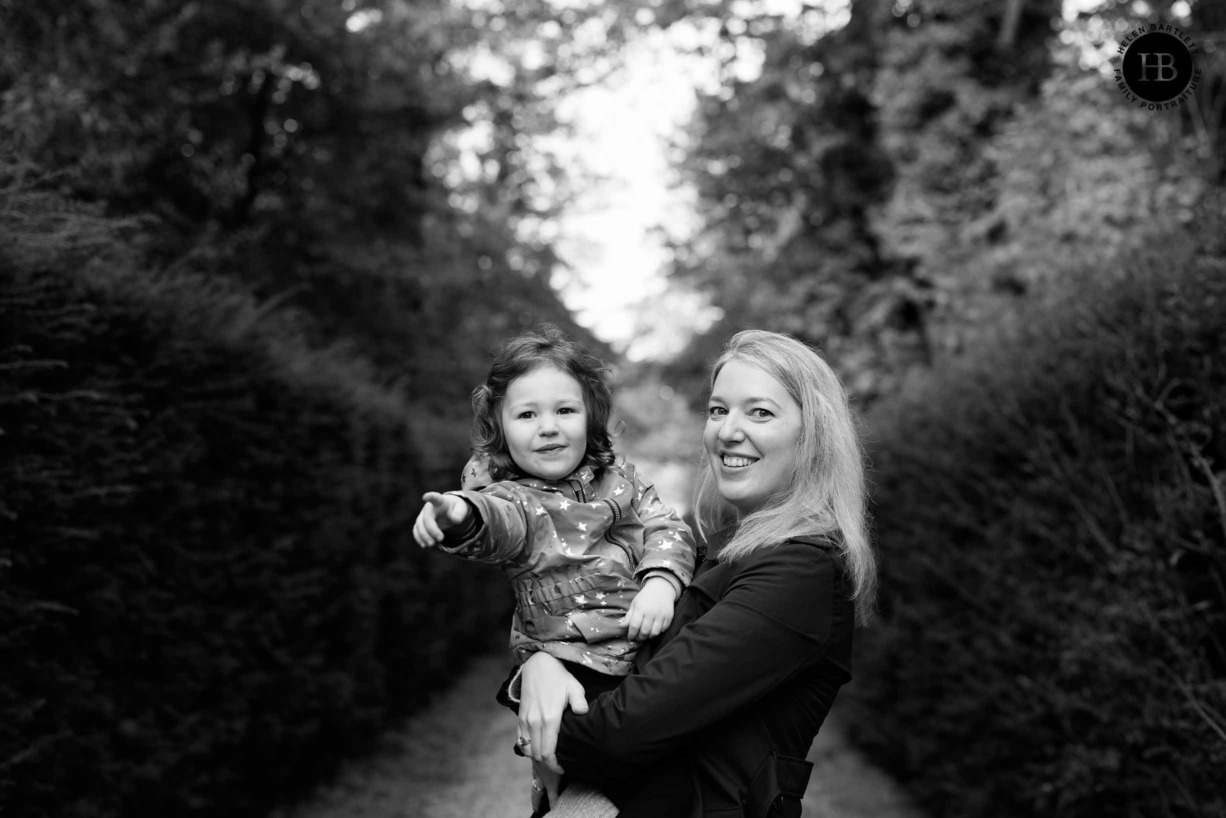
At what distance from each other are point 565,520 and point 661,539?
0.24 meters

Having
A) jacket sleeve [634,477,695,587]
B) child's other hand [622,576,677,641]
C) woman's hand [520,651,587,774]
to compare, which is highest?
jacket sleeve [634,477,695,587]

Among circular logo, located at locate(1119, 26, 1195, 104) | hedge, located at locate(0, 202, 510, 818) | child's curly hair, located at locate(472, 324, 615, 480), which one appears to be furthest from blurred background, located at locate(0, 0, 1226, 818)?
child's curly hair, located at locate(472, 324, 615, 480)

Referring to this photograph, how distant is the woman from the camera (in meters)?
2.02

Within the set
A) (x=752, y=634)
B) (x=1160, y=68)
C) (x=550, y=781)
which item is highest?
(x=1160, y=68)

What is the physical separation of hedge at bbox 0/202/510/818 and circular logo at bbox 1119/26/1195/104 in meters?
4.47

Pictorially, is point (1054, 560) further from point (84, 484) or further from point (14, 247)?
point (14, 247)

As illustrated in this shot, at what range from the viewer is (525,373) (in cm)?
257

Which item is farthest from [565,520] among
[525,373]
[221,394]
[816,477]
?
[221,394]

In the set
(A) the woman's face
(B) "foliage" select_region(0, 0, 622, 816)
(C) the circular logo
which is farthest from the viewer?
(C) the circular logo

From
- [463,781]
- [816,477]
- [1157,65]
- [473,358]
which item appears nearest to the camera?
[816,477]

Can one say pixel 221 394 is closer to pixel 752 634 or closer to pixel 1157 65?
pixel 752 634

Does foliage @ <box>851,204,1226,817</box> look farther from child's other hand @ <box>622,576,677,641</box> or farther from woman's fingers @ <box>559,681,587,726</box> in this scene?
woman's fingers @ <box>559,681,587,726</box>

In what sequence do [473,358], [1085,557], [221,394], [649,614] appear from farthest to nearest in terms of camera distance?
1. [473,358]
2. [221,394]
3. [1085,557]
4. [649,614]

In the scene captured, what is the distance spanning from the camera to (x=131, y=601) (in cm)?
396
